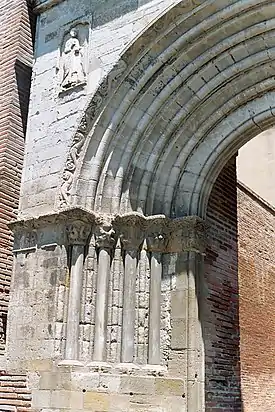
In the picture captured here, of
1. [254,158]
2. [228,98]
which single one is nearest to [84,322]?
[228,98]

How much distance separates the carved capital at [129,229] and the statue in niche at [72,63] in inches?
68.2

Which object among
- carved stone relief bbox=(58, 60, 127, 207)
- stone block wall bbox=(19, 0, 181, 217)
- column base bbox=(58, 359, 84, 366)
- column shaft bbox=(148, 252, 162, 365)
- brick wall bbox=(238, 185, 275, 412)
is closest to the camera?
column base bbox=(58, 359, 84, 366)

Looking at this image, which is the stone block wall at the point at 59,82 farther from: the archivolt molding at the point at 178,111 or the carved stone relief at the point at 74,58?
the archivolt molding at the point at 178,111

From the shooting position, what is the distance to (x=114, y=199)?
23.7ft

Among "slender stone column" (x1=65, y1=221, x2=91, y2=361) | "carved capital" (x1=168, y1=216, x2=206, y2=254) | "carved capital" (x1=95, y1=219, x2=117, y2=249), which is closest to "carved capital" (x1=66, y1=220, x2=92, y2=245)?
"slender stone column" (x1=65, y1=221, x2=91, y2=361)

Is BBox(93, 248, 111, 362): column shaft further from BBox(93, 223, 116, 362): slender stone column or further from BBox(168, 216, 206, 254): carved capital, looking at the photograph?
BBox(168, 216, 206, 254): carved capital

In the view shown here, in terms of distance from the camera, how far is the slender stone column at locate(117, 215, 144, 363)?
6828mm

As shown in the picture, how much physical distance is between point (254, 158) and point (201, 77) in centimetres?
689

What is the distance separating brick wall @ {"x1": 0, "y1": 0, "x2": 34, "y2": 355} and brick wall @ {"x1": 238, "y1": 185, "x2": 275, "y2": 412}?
3.96m

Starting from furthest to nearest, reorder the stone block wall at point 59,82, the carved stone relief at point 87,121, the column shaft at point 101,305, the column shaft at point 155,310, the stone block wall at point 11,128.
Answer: the stone block wall at point 59,82 → the carved stone relief at point 87,121 → the column shaft at point 155,310 → the stone block wall at point 11,128 → the column shaft at point 101,305

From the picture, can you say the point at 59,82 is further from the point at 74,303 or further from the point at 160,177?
the point at 74,303

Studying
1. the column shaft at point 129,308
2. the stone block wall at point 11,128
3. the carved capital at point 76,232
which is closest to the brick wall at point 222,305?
the column shaft at point 129,308

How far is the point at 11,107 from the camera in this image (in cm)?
827

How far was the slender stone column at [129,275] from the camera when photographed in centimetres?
683
